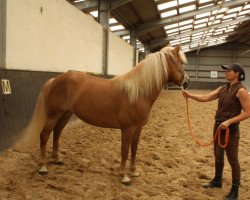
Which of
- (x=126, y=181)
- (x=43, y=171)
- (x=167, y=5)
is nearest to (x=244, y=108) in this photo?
(x=126, y=181)

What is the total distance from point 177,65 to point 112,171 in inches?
57.5

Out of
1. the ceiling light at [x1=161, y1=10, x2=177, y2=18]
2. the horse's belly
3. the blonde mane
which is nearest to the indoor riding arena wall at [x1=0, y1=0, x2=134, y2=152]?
the horse's belly

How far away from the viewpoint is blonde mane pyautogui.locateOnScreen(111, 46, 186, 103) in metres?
3.48

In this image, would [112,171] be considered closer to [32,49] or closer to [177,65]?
[177,65]

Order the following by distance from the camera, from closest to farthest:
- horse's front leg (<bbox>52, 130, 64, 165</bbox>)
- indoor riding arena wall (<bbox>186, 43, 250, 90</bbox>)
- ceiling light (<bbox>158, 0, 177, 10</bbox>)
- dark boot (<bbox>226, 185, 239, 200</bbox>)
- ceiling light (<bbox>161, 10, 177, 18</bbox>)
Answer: dark boot (<bbox>226, 185, 239, 200</bbox>) → horse's front leg (<bbox>52, 130, 64, 165</bbox>) → ceiling light (<bbox>158, 0, 177, 10</bbox>) → ceiling light (<bbox>161, 10, 177, 18</bbox>) → indoor riding arena wall (<bbox>186, 43, 250, 90</bbox>)

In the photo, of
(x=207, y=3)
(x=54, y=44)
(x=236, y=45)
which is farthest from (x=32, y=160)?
(x=236, y=45)

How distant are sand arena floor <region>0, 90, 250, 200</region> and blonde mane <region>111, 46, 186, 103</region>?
954mm

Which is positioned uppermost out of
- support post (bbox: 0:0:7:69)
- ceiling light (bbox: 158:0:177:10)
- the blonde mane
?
ceiling light (bbox: 158:0:177:10)

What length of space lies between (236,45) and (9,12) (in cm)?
2825

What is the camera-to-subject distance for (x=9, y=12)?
433 centimetres

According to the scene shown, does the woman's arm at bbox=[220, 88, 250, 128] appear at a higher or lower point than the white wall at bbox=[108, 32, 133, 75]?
lower

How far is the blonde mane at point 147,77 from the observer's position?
3.48 metres

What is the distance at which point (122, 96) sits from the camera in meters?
3.52

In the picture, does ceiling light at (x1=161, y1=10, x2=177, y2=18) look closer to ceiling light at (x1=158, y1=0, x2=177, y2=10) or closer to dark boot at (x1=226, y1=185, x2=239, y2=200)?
ceiling light at (x1=158, y1=0, x2=177, y2=10)
